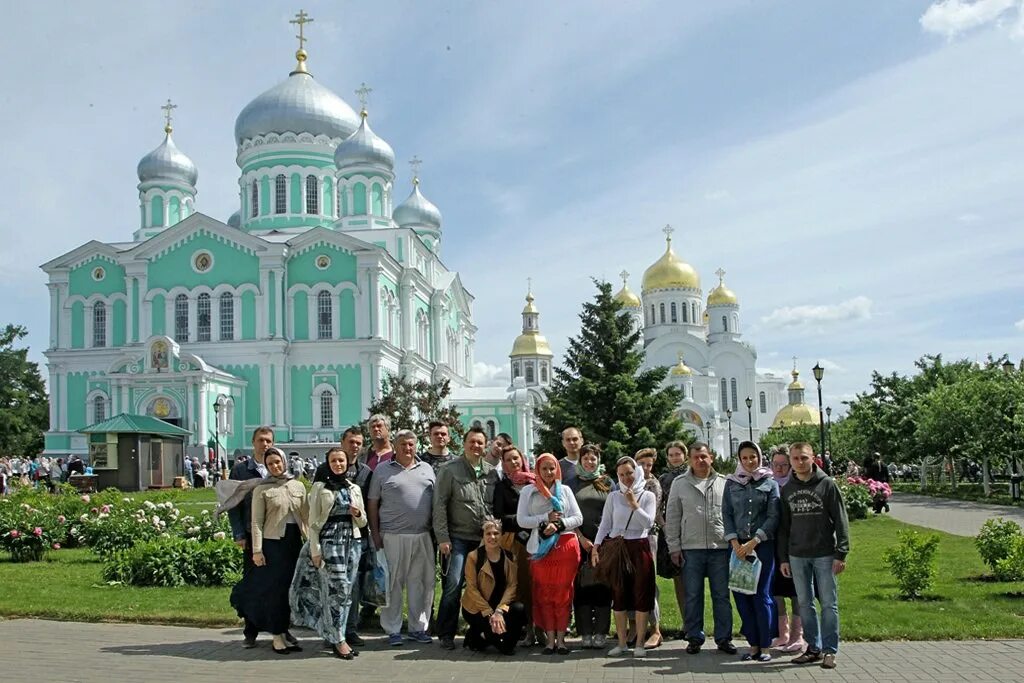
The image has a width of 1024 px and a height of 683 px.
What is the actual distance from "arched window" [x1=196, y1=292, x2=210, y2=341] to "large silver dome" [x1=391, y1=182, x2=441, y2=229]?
55.1ft

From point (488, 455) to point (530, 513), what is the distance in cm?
140

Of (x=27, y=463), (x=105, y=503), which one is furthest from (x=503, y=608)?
(x=27, y=463)

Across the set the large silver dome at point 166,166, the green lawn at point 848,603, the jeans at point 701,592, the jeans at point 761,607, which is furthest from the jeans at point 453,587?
the large silver dome at point 166,166

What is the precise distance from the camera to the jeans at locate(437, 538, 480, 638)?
900cm

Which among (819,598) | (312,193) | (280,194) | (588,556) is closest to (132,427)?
(280,194)

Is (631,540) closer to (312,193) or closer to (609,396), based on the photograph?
(609,396)

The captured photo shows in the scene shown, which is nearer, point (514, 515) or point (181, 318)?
point (514, 515)

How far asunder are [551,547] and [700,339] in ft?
232

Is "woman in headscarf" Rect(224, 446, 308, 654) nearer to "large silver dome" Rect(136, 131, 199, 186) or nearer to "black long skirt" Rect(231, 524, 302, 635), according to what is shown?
"black long skirt" Rect(231, 524, 302, 635)

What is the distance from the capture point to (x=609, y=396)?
28.9 m

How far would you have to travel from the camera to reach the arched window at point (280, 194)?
5206cm

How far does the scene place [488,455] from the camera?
10.1 metres

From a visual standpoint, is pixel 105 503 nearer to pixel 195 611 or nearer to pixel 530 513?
pixel 195 611

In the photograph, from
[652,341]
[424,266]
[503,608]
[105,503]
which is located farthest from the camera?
[652,341]
